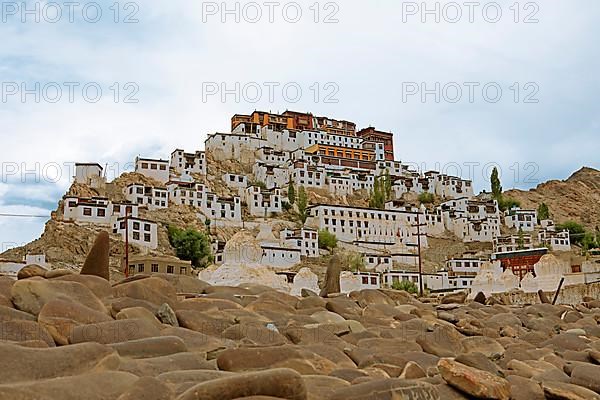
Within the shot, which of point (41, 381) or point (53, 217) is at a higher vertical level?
point (53, 217)

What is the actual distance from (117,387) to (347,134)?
314 feet

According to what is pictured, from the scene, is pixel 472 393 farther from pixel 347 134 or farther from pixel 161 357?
pixel 347 134

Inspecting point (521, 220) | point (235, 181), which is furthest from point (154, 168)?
point (521, 220)

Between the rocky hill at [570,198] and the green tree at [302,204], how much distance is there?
45.1 metres

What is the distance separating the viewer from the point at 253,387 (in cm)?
396

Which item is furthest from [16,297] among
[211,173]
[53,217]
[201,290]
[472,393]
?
[211,173]

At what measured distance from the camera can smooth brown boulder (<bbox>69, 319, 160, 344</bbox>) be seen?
5477mm

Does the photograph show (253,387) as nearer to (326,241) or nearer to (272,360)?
(272,360)

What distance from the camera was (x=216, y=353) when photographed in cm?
571

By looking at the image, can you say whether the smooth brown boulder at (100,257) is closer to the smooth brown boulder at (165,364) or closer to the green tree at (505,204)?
the smooth brown boulder at (165,364)

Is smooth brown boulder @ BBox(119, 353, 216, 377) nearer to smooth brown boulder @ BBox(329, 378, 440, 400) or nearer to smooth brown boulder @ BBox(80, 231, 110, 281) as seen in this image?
smooth brown boulder @ BBox(329, 378, 440, 400)

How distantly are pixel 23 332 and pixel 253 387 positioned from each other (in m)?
2.64

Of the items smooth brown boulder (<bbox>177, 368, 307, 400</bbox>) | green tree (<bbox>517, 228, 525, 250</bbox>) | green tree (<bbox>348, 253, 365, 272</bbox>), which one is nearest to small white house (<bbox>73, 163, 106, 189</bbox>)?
green tree (<bbox>348, 253, 365, 272</bbox>)

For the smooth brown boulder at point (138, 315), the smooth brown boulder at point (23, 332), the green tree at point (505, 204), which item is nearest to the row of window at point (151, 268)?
the smooth brown boulder at point (138, 315)
